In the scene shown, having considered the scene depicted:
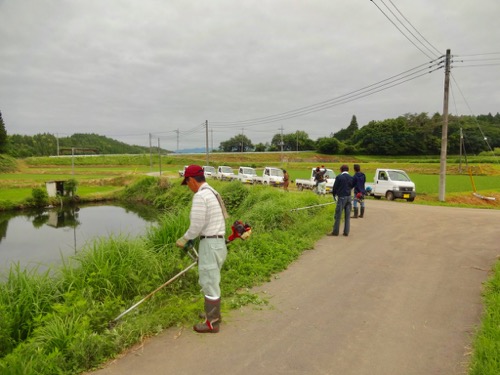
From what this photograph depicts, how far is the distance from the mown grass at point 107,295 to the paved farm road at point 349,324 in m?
0.30

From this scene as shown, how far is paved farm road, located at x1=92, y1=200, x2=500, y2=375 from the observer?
322cm

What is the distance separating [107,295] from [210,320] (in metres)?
1.77

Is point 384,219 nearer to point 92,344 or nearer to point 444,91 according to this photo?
point 92,344

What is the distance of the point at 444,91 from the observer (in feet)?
62.1

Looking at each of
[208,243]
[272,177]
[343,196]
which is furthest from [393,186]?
[208,243]

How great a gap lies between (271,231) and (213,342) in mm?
5232

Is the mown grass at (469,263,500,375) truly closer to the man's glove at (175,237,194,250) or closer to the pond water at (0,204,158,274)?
the man's glove at (175,237,194,250)

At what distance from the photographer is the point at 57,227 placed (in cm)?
2158

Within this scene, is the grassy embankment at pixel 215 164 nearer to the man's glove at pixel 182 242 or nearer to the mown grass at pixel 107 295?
the mown grass at pixel 107 295

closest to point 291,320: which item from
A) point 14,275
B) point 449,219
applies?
point 14,275

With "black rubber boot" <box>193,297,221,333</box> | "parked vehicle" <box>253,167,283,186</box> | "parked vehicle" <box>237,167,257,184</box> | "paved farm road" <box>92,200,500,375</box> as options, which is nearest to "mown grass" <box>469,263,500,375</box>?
"paved farm road" <box>92,200,500,375</box>

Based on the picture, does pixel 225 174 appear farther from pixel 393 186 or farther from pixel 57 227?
pixel 393 186

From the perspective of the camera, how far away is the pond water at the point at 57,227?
46.9 ft

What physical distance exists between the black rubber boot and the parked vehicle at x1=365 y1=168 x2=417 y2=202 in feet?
59.8
